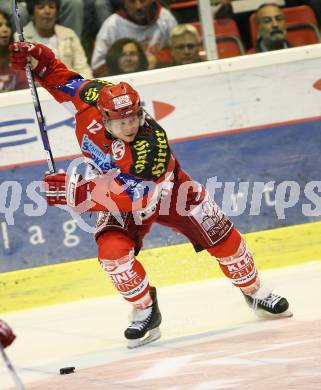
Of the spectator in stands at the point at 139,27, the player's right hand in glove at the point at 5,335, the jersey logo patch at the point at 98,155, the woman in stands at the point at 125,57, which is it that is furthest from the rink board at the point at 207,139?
the player's right hand in glove at the point at 5,335

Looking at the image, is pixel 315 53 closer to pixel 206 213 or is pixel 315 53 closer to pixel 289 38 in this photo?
pixel 289 38

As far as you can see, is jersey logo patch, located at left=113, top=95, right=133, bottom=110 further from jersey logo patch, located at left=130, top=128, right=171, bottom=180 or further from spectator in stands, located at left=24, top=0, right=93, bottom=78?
spectator in stands, located at left=24, top=0, right=93, bottom=78

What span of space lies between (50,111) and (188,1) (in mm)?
1233

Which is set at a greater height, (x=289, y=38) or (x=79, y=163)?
(x=289, y=38)

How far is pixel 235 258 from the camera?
19.5 feet

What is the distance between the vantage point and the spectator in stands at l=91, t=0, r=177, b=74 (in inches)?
288

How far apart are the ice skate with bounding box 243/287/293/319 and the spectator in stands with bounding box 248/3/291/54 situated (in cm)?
210

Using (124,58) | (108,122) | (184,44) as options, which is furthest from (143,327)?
(184,44)

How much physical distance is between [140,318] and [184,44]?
2291mm

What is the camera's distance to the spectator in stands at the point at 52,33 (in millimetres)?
7219

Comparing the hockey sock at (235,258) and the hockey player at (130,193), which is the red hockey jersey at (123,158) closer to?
the hockey player at (130,193)

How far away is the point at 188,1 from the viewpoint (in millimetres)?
7457

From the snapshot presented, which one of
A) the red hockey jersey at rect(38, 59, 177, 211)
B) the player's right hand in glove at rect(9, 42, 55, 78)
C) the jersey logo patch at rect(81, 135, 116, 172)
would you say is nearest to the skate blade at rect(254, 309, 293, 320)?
the red hockey jersey at rect(38, 59, 177, 211)

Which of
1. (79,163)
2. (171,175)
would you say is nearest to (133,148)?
(171,175)
